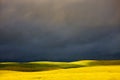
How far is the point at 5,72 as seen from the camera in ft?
13.5

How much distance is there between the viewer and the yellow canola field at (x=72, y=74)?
146 inches

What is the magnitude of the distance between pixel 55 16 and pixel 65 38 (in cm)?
33

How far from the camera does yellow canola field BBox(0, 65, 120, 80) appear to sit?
371cm

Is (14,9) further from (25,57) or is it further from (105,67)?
(105,67)

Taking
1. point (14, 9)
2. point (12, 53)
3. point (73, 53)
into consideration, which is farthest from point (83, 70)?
point (14, 9)

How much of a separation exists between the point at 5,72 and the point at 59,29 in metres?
0.93

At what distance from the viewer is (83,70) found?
4.09m

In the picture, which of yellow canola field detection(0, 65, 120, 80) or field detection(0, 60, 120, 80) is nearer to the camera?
yellow canola field detection(0, 65, 120, 80)

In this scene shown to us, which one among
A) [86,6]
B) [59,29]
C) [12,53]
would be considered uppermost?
[86,6]

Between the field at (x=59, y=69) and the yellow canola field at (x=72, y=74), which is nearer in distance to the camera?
the yellow canola field at (x=72, y=74)

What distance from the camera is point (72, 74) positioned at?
390cm

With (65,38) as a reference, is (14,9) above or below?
above

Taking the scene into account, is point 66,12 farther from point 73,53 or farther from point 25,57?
point 25,57

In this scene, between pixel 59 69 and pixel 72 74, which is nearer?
pixel 72 74
